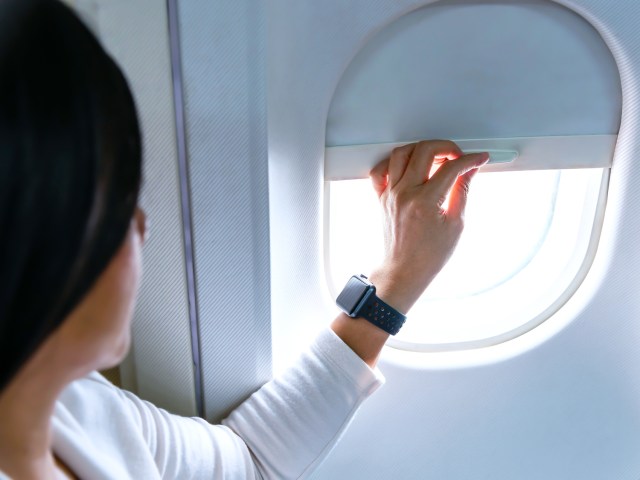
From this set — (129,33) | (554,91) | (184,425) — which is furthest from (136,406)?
(554,91)

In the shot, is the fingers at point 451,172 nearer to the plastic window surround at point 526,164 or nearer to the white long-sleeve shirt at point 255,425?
the plastic window surround at point 526,164

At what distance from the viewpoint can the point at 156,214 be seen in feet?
3.10

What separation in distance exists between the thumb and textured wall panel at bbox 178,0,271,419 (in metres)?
0.33

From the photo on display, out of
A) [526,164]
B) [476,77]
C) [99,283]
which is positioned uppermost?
[476,77]

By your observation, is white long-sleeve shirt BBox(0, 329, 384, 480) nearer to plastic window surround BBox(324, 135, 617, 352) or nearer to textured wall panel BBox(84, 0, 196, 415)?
textured wall panel BBox(84, 0, 196, 415)

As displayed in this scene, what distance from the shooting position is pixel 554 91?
3.59ft

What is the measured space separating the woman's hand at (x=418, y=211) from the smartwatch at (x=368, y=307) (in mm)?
17

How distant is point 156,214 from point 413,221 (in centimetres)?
40

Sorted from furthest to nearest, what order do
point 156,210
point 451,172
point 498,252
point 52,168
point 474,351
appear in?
point 498,252, point 474,351, point 451,172, point 156,210, point 52,168

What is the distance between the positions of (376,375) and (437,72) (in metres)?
0.50

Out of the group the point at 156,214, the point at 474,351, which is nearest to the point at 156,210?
the point at 156,214

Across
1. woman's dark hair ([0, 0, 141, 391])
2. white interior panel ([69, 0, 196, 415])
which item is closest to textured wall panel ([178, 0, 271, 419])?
white interior panel ([69, 0, 196, 415])

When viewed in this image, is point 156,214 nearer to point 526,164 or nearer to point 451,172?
point 451,172

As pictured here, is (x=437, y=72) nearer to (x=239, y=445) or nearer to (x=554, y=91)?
(x=554, y=91)
